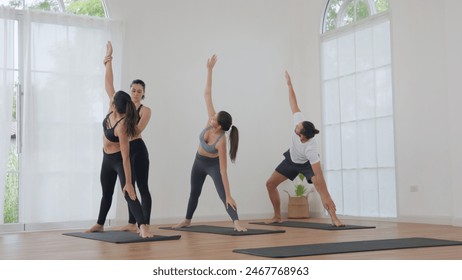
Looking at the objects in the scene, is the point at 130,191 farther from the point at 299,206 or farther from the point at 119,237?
the point at 299,206

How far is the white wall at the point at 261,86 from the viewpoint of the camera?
6258 mm

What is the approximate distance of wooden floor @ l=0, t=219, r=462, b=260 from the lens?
3.55 m

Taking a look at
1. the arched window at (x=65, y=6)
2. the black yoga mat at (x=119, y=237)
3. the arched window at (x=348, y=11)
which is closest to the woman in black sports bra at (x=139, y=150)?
the black yoga mat at (x=119, y=237)

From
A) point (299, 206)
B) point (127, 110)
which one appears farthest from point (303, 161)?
point (127, 110)

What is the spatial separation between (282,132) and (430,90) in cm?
223

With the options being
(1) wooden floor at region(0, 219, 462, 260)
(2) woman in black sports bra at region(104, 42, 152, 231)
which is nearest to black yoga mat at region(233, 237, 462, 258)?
(1) wooden floor at region(0, 219, 462, 260)

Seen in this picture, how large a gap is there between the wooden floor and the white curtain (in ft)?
2.23

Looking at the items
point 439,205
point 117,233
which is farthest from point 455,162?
point 117,233

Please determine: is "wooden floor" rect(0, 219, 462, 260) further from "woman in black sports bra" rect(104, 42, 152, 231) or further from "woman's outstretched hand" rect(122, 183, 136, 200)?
"woman in black sports bra" rect(104, 42, 152, 231)

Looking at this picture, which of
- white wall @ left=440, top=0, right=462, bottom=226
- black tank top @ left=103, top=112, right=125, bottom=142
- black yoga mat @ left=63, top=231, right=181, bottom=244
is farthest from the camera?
white wall @ left=440, top=0, right=462, bottom=226

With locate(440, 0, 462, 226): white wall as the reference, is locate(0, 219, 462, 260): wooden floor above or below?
below

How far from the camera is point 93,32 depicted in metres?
6.71

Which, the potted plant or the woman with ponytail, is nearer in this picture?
the woman with ponytail

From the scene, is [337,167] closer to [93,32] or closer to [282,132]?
[282,132]
